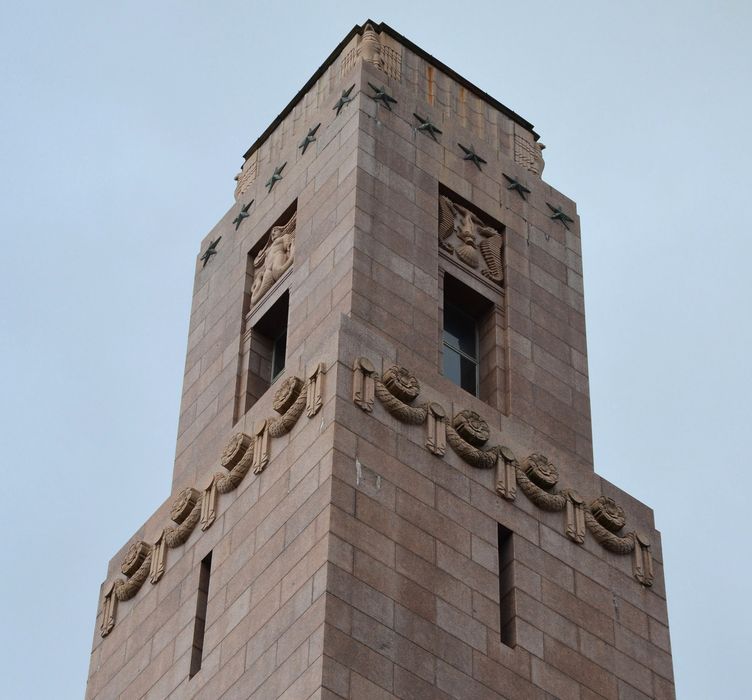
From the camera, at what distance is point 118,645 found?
147 ft

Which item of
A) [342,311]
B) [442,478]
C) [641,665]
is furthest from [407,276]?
[641,665]

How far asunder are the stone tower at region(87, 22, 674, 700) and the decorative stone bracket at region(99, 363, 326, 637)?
0.06m

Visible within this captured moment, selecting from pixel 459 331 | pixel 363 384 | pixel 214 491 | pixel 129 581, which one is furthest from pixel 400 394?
pixel 129 581

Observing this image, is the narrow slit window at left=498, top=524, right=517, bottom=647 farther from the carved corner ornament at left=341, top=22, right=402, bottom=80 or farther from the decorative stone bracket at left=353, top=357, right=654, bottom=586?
the carved corner ornament at left=341, top=22, right=402, bottom=80

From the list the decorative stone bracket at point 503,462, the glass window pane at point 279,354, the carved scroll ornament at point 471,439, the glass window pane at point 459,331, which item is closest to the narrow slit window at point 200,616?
the decorative stone bracket at point 503,462

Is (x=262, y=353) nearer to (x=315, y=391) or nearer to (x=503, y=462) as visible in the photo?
(x=315, y=391)

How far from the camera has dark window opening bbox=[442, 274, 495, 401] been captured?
46125 mm

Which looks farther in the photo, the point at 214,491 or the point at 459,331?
the point at 459,331

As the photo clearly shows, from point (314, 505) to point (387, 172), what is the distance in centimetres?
995

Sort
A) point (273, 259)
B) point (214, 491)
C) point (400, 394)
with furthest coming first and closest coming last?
point (273, 259) < point (214, 491) < point (400, 394)

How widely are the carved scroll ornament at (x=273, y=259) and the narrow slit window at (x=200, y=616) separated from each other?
24.3ft

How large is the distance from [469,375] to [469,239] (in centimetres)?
328

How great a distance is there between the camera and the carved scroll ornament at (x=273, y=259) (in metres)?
47.9

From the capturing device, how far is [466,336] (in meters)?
47.1
